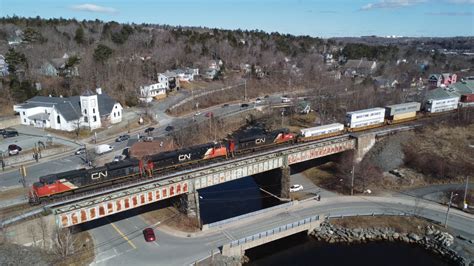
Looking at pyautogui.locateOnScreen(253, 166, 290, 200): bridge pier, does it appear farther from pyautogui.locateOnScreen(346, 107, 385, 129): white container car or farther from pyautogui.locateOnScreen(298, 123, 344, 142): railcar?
pyautogui.locateOnScreen(346, 107, 385, 129): white container car

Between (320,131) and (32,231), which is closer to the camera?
(32,231)

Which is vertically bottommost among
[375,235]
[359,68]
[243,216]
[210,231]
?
[375,235]

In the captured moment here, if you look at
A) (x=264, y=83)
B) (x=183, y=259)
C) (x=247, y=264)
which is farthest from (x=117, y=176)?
(x=264, y=83)

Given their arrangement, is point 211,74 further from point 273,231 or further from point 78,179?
point 78,179

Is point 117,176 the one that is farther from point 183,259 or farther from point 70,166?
point 70,166

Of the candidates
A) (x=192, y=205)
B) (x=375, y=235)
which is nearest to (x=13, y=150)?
(x=192, y=205)

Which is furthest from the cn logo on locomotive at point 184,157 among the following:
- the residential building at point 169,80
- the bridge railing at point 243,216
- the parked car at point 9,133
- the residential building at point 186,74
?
the residential building at point 186,74
